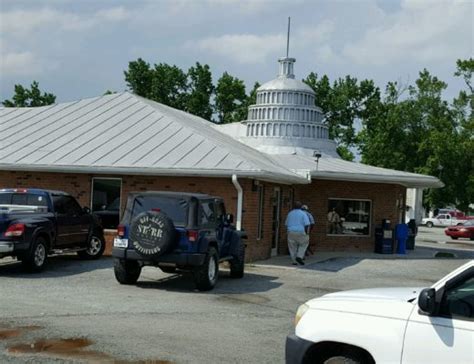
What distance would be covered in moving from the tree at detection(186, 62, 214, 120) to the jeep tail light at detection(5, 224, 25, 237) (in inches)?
1848

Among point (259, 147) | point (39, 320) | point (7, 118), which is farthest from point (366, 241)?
point (39, 320)

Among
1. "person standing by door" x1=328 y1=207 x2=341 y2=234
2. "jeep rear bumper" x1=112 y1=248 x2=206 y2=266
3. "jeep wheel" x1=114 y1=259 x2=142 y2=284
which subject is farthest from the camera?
"person standing by door" x1=328 y1=207 x2=341 y2=234

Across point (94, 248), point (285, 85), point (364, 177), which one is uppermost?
point (285, 85)

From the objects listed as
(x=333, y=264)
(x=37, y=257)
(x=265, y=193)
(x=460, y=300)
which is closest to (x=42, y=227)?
(x=37, y=257)

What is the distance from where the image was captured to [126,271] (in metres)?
13.0

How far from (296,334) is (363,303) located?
2.20 ft

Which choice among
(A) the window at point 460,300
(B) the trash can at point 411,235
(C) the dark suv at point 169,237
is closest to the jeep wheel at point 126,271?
(C) the dark suv at point 169,237

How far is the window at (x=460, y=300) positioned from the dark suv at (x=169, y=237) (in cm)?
772

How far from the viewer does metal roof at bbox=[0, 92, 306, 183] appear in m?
17.5

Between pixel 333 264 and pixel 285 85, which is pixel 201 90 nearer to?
pixel 285 85

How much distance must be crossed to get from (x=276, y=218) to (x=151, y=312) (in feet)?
36.3

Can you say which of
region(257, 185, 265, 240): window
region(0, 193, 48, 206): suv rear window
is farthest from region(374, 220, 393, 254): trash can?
region(0, 193, 48, 206): suv rear window

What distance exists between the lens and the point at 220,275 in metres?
15.4

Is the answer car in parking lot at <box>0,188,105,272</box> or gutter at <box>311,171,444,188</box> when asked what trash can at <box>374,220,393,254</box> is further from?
car in parking lot at <box>0,188,105,272</box>
